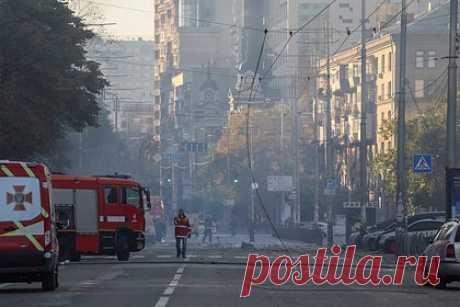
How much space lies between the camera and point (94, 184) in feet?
140

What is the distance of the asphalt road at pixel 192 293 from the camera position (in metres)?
22.2

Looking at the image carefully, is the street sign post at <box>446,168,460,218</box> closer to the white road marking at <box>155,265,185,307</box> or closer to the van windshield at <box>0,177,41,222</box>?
the white road marking at <box>155,265,185,307</box>

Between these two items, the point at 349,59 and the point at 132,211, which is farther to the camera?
the point at 349,59

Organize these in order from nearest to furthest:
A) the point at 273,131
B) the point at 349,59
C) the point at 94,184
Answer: the point at 94,184 → the point at 349,59 → the point at 273,131

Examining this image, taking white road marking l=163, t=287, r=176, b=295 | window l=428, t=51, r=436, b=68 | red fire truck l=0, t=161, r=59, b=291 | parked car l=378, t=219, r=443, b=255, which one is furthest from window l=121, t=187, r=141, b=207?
window l=428, t=51, r=436, b=68

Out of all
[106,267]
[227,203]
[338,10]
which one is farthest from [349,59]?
[106,267]

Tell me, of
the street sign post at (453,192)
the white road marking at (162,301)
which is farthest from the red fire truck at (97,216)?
the white road marking at (162,301)

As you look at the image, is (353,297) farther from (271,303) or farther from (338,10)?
(338,10)

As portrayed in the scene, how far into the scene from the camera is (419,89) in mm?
99000

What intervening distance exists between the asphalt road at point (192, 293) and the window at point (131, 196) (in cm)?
1037

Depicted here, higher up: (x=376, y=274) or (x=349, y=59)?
(x=349, y=59)

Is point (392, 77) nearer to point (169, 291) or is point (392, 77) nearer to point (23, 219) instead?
point (169, 291)

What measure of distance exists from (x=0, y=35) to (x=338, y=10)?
112 metres

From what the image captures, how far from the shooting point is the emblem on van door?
24469mm
